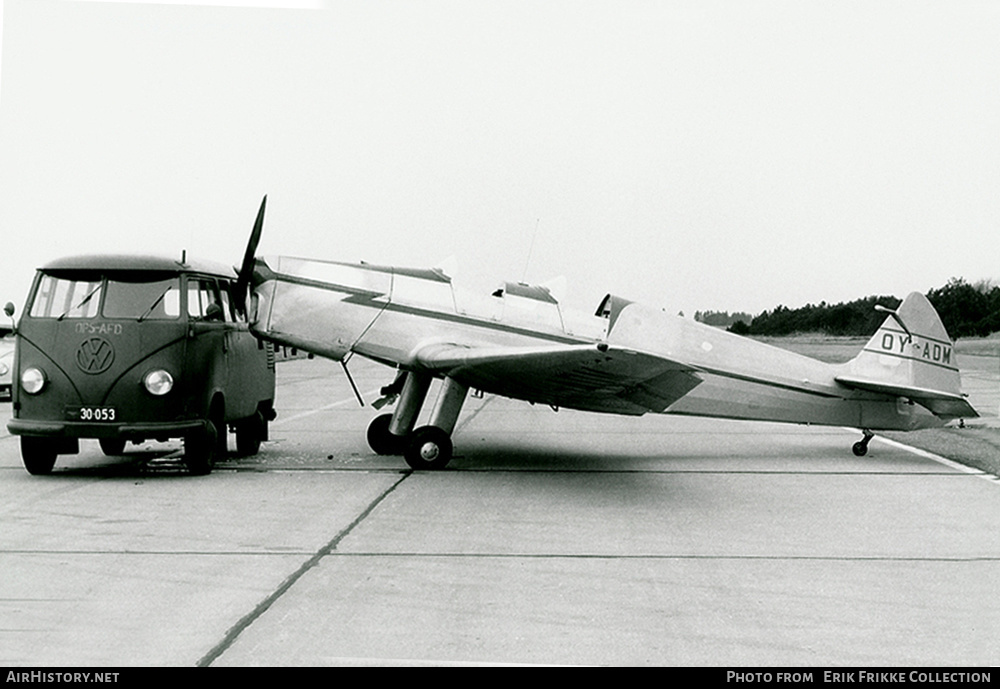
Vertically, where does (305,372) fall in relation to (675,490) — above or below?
below

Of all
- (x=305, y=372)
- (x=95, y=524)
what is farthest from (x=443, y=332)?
(x=305, y=372)

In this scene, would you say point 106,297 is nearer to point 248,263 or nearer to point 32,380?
point 32,380

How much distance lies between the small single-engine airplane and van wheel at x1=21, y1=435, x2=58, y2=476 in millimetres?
2459

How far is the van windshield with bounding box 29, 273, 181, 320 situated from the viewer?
410 inches

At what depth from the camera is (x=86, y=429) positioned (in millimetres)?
9938

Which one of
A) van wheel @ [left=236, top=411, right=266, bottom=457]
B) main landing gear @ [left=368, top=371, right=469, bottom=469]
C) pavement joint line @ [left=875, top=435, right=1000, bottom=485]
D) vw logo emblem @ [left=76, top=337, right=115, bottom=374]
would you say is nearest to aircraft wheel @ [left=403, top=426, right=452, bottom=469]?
main landing gear @ [left=368, top=371, right=469, bottom=469]

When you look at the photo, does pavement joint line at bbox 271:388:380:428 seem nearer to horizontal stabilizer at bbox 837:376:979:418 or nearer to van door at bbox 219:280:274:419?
van door at bbox 219:280:274:419

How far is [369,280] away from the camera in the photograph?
11.7 metres

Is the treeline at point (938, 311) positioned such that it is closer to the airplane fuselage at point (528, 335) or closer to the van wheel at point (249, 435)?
the airplane fuselage at point (528, 335)

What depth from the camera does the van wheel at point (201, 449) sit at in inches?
417

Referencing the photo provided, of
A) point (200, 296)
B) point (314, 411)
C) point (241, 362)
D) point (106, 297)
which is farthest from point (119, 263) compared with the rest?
point (314, 411)

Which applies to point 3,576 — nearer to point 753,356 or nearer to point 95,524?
point 95,524

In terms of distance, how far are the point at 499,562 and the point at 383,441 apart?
5.99m

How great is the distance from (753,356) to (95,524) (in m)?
7.77
